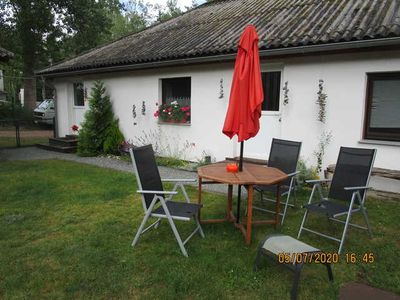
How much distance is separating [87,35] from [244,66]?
1878cm

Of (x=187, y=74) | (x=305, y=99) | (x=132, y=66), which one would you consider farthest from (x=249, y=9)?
(x=305, y=99)

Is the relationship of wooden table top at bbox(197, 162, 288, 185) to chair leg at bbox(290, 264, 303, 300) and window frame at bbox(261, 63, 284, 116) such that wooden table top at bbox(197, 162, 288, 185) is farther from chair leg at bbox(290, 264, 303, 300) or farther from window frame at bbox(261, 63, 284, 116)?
window frame at bbox(261, 63, 284, 116)

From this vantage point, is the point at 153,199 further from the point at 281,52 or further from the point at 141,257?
the point at 281,52

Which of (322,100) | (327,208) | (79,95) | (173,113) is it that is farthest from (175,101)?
(327,208)

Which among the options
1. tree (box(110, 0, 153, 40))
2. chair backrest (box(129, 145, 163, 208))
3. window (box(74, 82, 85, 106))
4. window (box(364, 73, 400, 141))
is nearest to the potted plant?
window (box(364, 73, 400, 141))

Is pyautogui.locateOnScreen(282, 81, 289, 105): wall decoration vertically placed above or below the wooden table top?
above

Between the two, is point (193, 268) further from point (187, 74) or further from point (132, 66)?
point (132, 66)

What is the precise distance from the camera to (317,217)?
4.88 meters

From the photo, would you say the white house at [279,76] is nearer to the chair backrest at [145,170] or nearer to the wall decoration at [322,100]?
the wall decoration at [322,100]

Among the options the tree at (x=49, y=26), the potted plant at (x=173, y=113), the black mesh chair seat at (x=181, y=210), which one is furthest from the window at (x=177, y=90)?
the tree at (x=49, y=26)

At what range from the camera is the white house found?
6152 millimetres

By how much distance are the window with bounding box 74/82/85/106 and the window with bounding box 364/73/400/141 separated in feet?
34.7

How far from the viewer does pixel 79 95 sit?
517 inches

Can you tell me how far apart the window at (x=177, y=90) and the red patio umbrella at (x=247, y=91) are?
537 centimetres
